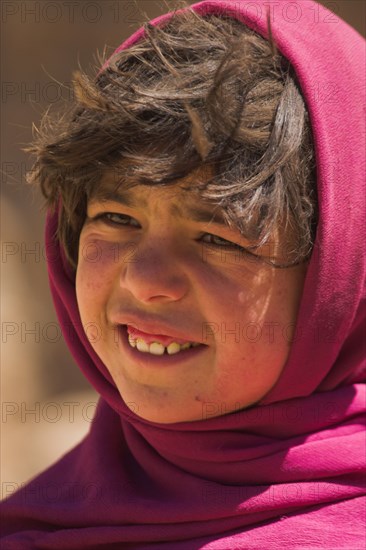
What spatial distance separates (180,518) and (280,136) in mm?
724

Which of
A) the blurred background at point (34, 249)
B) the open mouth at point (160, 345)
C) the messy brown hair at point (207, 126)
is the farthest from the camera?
the blurred background at point (34, 249)

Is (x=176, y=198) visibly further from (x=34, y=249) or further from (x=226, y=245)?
(x=34, y=249)

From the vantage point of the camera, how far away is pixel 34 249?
18.8 ft

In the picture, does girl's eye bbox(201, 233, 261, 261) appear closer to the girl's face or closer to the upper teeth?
the girl's face

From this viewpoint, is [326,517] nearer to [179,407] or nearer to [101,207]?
[179,407]

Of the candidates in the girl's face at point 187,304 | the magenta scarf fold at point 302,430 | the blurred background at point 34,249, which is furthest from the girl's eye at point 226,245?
the blurred background at point 34,249

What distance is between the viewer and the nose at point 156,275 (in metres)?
1.58

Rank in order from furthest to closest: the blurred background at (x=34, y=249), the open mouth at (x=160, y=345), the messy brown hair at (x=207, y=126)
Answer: the blurred background at (x=34, y=249) → the open mouth at (x=160, y=345) → the messy brown hair at (x=207, y=126)

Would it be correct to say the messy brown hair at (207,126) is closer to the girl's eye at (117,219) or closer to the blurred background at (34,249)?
the girl's eye at (117,219)

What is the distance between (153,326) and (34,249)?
4.18m

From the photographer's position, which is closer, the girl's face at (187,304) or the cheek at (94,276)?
the girl's face at (187,304)

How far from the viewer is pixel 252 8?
174 centimetres

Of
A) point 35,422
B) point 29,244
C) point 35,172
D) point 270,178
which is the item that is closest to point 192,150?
point 270,178

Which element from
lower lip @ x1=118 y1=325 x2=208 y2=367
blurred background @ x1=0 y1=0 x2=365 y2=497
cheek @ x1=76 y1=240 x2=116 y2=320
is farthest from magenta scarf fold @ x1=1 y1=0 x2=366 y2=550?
blurred background @ x1=0 y1=0 x2=365 y2=497
